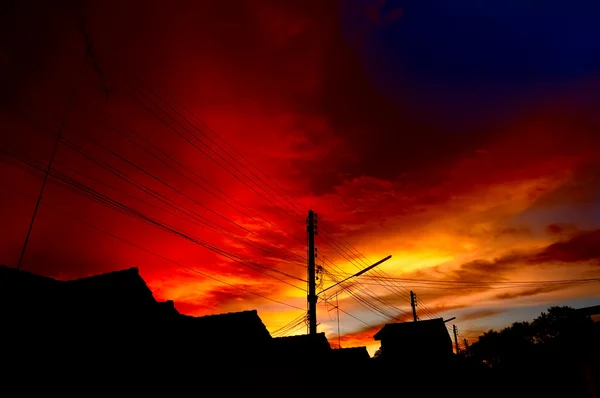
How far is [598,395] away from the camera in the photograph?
397 inches

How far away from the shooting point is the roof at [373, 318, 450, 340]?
28.7 metres

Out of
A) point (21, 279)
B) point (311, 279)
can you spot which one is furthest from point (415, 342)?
point (21, 279)

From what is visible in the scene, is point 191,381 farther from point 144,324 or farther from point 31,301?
point 31,301

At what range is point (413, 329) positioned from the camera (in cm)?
2914

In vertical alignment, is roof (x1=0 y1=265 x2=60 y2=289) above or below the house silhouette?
above

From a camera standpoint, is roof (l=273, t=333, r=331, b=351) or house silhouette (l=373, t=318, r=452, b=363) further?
house silhouette (l=373, t=318, r=452, b=363)

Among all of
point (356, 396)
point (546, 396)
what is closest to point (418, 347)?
point (356, 396)

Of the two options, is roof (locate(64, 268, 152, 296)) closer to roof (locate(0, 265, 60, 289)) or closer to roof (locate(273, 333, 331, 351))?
roof (locate(0, 265, 60, 289))

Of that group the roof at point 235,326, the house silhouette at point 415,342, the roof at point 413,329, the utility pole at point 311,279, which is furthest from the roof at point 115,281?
the roof at point 413,329

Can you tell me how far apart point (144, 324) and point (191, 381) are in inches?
109

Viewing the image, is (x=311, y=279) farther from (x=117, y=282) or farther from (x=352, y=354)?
(x=117, y=282)

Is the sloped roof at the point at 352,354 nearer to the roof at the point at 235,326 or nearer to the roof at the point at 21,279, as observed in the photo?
the roof at the point at 235,326

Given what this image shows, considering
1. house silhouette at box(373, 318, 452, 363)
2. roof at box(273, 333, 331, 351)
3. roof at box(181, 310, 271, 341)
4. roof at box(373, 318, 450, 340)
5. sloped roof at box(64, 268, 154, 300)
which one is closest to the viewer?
sloped roof at box(64, 268, 154, 300)

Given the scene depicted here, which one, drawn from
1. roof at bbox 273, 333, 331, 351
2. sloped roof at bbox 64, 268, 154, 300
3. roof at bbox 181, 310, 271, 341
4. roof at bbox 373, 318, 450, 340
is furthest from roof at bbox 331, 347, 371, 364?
sloped roof at bbox 64, 268, 154, 300
